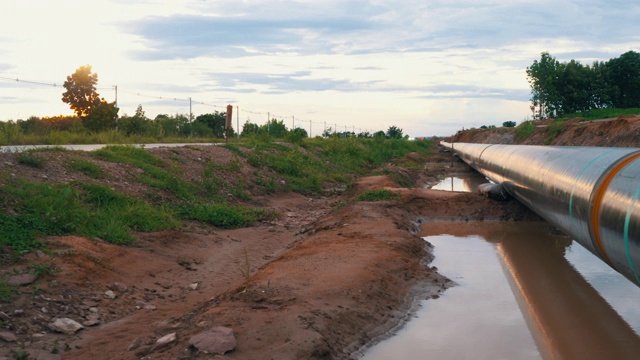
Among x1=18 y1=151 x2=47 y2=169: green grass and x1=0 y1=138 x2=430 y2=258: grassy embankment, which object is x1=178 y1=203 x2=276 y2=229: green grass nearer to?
x1=0 y1=138 x2=430 y2=258: grassy embankment

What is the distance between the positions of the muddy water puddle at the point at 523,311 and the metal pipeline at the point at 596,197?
0.81 meters

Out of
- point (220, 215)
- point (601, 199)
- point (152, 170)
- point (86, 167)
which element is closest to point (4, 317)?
point (601, 199)

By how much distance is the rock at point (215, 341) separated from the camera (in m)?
4.56

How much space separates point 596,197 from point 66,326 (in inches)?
196

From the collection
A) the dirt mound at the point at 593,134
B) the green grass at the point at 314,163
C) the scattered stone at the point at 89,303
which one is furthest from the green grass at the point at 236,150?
the scattered stone at the point at 89,303

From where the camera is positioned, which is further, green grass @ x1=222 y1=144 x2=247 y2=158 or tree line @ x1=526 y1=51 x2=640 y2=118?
tree line @ x1=526 y1=51 x2=640 y2=118

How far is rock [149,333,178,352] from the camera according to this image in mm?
4883

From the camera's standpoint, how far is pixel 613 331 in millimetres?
5898

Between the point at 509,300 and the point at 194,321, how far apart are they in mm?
3642

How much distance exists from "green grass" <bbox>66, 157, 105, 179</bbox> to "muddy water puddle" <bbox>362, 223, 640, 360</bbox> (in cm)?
615

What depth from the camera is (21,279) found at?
20.3 feet

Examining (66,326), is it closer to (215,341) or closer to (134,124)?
(215,341)

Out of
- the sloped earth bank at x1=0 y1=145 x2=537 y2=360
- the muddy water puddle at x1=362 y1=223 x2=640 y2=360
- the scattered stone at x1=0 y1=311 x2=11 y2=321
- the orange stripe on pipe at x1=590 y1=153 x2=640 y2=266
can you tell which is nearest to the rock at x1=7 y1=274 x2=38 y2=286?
the sloped earth bank at x1=0 y1=145 x2=537 y2=360

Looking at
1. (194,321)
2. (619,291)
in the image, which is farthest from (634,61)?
(194,321)
